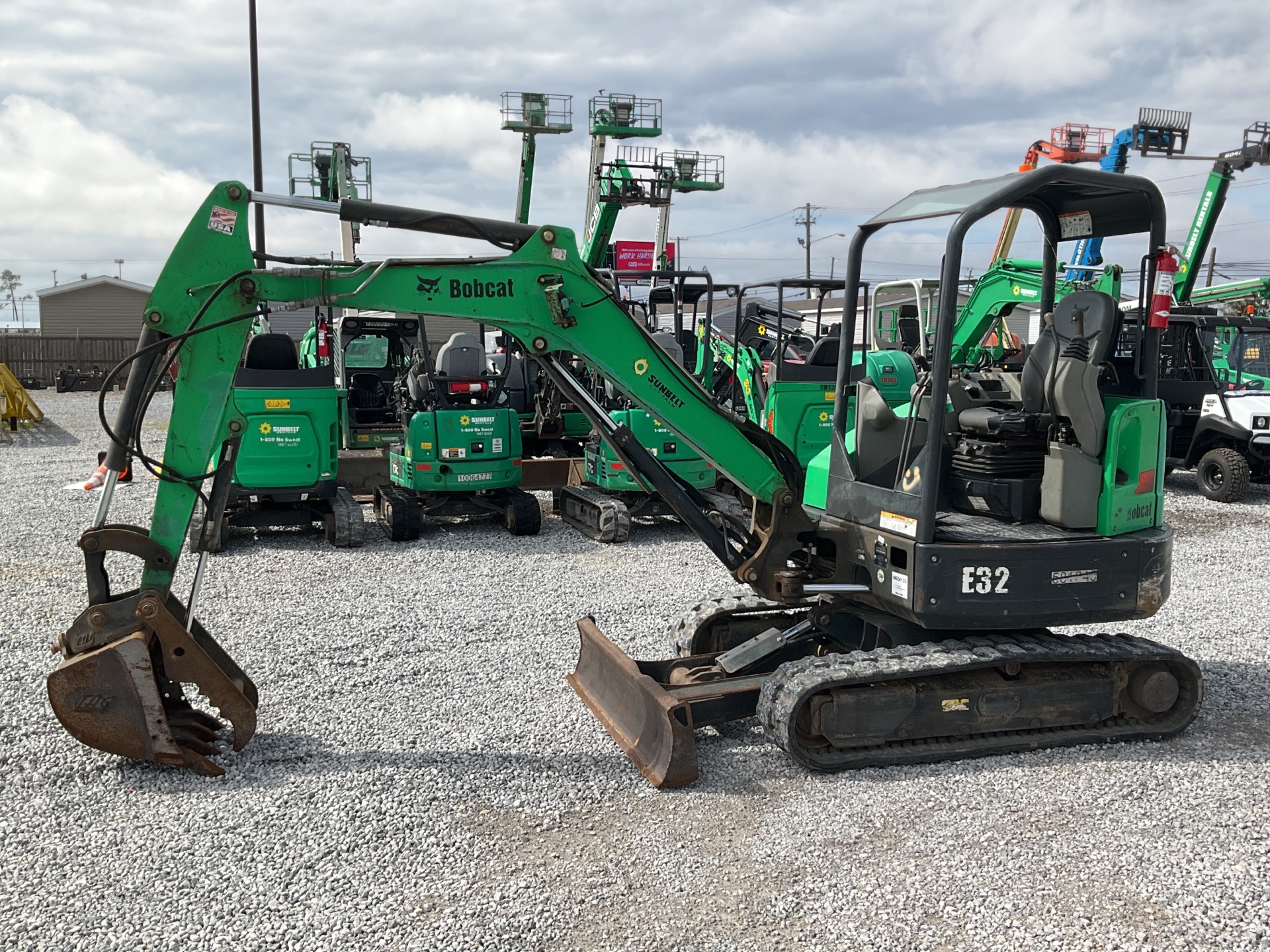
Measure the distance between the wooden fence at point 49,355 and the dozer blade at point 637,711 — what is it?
3617 centimetres

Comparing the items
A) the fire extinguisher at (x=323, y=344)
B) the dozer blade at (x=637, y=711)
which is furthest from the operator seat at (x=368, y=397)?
the dozer blade at (x=637, y=711)

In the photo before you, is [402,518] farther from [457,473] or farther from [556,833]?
[556,833]

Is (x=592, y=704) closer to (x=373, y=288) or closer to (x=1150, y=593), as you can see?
(x=373, y=288)

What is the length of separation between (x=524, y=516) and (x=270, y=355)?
3047 mm

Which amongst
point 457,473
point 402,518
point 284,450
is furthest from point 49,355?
point 402,518

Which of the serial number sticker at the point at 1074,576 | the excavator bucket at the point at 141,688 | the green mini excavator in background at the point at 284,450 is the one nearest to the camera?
the excavator bucket at the point at 141,688

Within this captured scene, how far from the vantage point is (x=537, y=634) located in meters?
7.23

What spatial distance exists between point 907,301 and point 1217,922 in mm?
12870

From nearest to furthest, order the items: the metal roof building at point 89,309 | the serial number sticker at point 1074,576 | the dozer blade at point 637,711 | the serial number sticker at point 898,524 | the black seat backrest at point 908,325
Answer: the dozer blade at point 637,711 → the serial number sticker at point 898,524 → the serial number sticker at point 1074,576 → the black seat backrest at point 908,325 → the metal roof building at point 89,309

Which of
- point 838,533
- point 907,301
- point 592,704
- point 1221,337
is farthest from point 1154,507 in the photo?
point 1221,337

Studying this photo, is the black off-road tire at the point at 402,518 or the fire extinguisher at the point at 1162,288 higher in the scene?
the fire extinguisher at the point at 1162,288

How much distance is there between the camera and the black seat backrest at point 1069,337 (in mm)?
5141

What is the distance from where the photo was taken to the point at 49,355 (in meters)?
37.4

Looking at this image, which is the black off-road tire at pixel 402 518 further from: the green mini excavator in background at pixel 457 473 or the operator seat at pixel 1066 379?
the operator seat at pixel 1066 379
